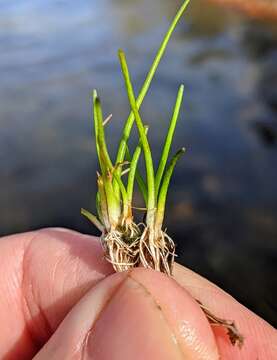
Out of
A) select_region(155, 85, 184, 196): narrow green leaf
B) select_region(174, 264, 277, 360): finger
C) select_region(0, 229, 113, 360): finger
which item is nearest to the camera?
select_region(155, 85, 184, 196): narrow green leaf

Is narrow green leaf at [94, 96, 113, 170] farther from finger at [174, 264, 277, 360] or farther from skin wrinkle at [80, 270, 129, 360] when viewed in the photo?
finger at [174, 264, 277, 360]

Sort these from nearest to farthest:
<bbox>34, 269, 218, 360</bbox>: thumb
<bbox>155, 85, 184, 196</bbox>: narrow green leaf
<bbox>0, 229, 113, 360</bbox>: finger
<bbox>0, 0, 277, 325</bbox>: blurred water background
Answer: <bbox>34, 269, 218, 360</bbox>: thumb < <bbox>155, 85, 184, 196</bbox>: narrow green leaf < <bbox>0, 229, 113, 360</bbox>: finger < <bbox>0, 0, 277, 325</bbox>: blurred water background

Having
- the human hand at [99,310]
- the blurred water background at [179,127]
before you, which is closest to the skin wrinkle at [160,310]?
the human hand at [99,310]

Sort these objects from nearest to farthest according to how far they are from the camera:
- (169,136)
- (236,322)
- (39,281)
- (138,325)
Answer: (138,325)
(169,136)
(236,322)
(39,281)

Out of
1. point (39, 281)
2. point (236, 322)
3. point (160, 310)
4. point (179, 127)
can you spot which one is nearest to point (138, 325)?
point (160, 310)

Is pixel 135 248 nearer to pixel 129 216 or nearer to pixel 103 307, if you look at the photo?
pixel 129 216

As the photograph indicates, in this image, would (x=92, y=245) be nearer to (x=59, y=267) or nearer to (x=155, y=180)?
(x=59, y=267)

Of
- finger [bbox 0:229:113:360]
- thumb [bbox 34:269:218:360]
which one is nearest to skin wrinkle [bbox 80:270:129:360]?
thumb [bbox 34:269:218:360]
